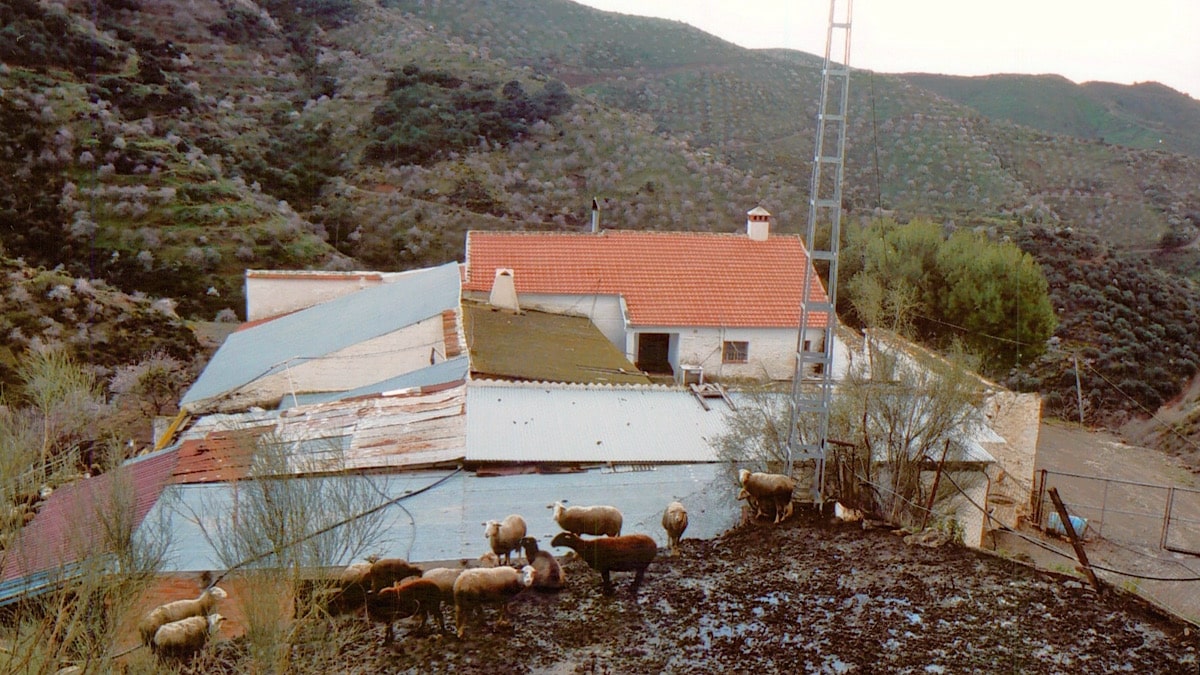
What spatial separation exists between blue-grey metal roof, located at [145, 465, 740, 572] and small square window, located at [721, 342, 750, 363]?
11.0 meters

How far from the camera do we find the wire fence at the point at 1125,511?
A: 16062mm

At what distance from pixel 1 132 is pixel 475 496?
37.9m

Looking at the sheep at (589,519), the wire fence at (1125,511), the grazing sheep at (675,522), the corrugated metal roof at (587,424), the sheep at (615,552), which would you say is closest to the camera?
the sheep at (615,552)

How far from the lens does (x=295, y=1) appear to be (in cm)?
5862

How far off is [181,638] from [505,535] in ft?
9.27

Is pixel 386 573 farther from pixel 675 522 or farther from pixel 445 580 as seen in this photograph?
pixel 675 522

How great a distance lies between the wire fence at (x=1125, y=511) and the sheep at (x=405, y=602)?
10.6 meters

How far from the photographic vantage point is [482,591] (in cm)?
760

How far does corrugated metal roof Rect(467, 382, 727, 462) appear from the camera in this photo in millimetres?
11414

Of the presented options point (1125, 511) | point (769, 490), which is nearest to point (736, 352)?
point (1125, 511)

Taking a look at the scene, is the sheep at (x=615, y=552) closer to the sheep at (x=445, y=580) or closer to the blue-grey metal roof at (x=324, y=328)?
the sheep at (x=445, y=580)

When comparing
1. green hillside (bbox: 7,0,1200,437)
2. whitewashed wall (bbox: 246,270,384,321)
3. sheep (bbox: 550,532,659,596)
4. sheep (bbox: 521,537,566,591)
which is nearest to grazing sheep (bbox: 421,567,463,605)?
sheep (bbox: 521,537,566,591)

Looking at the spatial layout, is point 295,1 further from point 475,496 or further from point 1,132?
point 475,496

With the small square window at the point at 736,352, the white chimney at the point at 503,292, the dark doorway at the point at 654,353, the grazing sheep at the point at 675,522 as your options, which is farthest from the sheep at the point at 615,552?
the dark doorway at the point at 654,353
